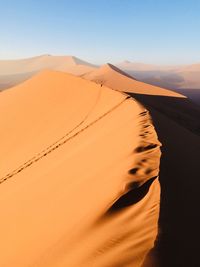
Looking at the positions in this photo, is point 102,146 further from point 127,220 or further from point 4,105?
point 4,105

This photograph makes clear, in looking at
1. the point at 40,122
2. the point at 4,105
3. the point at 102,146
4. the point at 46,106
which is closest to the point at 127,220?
the point at 102,146

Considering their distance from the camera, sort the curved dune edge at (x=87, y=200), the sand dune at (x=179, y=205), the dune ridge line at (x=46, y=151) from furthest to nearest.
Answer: the dune ridge line at (x=46, y=151), the curved dune edge at (x=87, y=200), the sand dune at (x=179, y=205)

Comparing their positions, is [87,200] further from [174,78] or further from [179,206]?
[174,78]

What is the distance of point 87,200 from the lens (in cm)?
397

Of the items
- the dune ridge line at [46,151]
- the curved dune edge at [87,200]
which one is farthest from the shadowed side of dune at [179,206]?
the dune ridge line at [46,151]

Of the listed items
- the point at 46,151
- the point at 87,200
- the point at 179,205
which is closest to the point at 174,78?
the point at 46,151

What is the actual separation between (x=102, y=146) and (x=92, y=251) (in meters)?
3.25

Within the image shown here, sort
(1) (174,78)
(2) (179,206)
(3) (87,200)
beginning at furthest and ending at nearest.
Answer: (1) (174,78)
(3) (87,200)
(2) (179,206)

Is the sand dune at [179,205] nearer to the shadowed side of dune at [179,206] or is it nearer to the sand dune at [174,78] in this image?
the shadowed side of dune at [179,206]

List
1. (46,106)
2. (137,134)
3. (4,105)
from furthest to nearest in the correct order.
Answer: (4,105) → (46,106) → (137,134)

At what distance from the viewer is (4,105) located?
16.4m

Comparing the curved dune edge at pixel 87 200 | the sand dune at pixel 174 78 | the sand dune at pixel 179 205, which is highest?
the curved dune edge at pixel 87 200

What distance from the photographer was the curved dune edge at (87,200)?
294 cm

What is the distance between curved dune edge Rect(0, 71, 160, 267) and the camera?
294 cm
